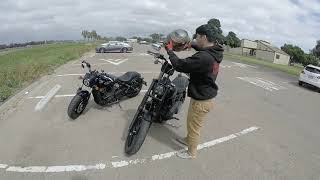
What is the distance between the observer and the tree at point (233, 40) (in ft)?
315

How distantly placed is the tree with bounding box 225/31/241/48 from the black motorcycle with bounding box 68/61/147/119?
88635 millimetres

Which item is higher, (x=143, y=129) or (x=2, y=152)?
(x=143, y=129)

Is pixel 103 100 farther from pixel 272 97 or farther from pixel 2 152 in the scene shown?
pixel 272 97

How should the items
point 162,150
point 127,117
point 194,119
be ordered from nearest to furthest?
point 194,119
point 162,150
point 127,117

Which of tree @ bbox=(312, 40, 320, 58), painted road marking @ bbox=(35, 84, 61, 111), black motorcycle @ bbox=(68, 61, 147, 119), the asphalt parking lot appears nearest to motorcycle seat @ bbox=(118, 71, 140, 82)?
black motorcycle @ bbox=(68, 61, 147, 119)

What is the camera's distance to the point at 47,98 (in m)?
9.87

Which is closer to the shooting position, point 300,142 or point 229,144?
point 229,144

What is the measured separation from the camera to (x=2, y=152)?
18.9ft

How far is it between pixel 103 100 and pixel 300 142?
4.27 m

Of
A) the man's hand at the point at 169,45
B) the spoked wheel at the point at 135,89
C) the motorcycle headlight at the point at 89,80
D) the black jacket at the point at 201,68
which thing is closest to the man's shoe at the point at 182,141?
the black jacket at the point at 201,68

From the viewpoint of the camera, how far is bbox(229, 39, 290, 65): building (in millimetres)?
84750

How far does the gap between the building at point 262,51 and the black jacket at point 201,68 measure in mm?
73585

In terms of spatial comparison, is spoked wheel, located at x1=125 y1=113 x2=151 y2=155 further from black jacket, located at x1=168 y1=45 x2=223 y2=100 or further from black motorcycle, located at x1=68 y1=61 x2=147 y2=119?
black motorcycle, located at x1=68 y1=61 x2=147 y2=119

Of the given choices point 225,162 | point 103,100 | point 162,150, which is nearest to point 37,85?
point 103,100
